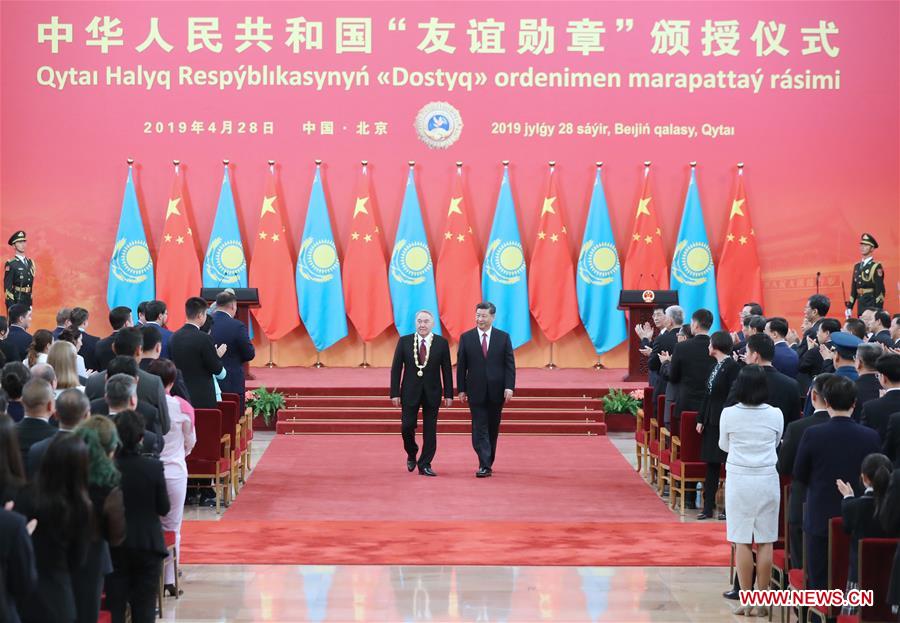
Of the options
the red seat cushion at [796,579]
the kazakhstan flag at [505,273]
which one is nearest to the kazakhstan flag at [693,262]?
the kazakhstan flag at [505,273]

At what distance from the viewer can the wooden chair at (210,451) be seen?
8195 millimetres

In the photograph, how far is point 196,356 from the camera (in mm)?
8289

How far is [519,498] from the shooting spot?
8.98m

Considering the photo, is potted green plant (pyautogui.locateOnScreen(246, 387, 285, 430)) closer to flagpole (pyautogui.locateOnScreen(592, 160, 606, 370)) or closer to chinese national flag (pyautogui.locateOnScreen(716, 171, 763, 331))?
flagpole (pyautogui.locateOnScreen(592, 160, 606, 370))

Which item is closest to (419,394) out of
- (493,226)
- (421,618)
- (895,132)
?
(421,618)

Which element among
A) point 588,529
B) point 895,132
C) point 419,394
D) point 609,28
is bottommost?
point 588,529

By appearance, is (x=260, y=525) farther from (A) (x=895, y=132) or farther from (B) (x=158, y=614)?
(A) (x=895, y=132)

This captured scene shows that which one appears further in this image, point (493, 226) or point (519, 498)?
point (493, 226)

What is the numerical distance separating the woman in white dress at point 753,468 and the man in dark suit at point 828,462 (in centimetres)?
61

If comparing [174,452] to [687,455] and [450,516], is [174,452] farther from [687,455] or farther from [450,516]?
[687,455]

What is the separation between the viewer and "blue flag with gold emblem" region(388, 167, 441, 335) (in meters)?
14.4

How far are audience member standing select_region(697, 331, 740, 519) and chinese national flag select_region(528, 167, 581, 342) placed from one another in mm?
6275

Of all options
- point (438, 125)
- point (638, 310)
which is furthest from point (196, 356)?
point (438, 125)

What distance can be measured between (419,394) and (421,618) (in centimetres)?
368
